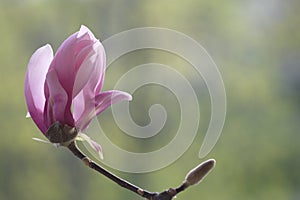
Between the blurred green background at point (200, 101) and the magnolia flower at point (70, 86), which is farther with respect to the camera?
the blurred green background at point (200, 101)

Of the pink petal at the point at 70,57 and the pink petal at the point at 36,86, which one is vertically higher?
the pink petal at the point at 70,57

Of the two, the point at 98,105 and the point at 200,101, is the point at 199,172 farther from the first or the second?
the point at 200,101

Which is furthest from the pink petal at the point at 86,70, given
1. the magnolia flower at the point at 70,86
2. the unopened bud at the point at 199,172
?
the unopened bud at the point at 199,172

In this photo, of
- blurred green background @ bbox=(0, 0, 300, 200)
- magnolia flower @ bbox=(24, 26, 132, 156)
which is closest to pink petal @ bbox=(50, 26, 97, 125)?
magnolia flower @ bbox=(24, 26, 132, 156)

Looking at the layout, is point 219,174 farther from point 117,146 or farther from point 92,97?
point 92,97

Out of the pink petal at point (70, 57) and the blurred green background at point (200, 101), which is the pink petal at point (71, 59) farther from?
the blurred green background at point (200, 101)
